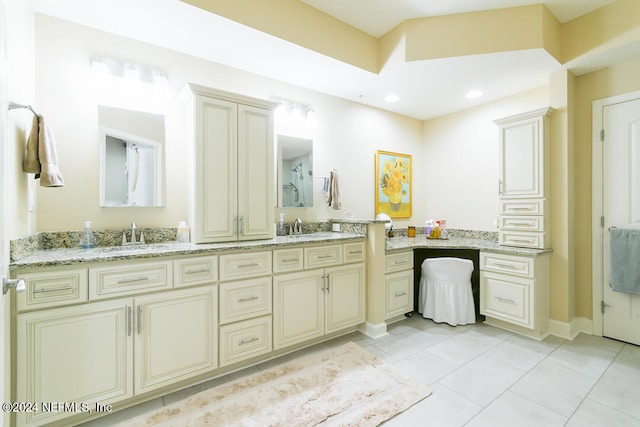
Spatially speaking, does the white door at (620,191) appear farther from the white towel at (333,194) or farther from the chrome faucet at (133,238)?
the chrome faucet at (133,238)

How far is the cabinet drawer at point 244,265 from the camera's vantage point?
2.00 metres

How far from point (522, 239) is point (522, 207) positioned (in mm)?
322

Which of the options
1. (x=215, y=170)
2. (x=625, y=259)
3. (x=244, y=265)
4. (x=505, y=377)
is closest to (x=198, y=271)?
(x=244, y=265)

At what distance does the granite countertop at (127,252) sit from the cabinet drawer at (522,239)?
5.85ft

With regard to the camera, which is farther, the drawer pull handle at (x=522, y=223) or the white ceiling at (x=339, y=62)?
the drawer pull handle at (x=522, y=223)

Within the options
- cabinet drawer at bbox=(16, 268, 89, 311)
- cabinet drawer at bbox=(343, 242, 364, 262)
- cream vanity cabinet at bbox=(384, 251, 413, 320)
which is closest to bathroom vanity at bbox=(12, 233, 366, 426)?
cabinet drawer at bbox=(16, 268, 89, 311)

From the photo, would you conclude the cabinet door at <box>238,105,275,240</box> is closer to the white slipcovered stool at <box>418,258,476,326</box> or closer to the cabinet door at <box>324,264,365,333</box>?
the cabinet door at <box>324,264,365,333</box>

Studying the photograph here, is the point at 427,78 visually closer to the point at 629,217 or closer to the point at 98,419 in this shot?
the point at 629,217

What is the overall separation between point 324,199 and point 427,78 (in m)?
1.63

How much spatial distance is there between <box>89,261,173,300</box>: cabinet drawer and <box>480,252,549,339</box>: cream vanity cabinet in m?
2.93

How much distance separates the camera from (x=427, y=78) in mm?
2809

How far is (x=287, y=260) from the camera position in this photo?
228cm

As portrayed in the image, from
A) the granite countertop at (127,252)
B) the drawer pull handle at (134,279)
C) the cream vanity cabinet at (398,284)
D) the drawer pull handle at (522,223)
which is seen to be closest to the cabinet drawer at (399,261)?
the cream vanity cabinet at (398,284)

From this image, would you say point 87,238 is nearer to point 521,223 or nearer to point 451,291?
point 451,291
